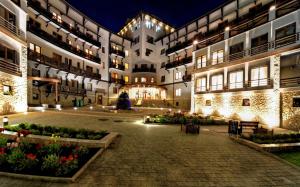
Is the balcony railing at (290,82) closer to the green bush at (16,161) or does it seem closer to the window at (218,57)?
the window at (218,57)

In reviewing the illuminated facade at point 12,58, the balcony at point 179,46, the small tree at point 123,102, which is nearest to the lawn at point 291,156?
the small tree at point 123,102

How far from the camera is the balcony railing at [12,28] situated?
674 inches

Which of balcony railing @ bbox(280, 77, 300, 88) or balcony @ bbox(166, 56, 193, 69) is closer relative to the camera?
balcony railing @ bbox(280, 77, 300, 88)

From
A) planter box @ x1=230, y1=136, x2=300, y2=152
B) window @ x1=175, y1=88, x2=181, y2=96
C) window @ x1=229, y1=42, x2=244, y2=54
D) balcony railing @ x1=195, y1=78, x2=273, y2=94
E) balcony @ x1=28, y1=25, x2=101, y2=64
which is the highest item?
balcony @ x1=28, y1=25, x2=101, y2=64

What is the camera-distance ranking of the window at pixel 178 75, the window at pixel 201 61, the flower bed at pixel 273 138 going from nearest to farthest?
1. the flower bed at pixel 273 138
2. the window at pixel 201 61
3. the window at pixel 178 75

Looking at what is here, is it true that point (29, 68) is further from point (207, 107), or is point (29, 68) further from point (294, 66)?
point (294, 66)

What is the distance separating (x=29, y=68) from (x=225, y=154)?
Answer: 28395mm

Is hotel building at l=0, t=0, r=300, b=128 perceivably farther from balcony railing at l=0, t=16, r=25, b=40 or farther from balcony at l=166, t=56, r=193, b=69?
balcony at l=166, t=56, r=193, b=69

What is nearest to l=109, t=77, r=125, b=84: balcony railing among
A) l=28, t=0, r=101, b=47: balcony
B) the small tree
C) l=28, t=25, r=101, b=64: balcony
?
l=28, t=25, r=101, b=64: balcony

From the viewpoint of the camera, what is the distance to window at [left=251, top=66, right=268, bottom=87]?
761 inches

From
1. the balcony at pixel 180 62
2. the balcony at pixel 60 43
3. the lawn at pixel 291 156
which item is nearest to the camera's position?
the lawn at pixel 291 156

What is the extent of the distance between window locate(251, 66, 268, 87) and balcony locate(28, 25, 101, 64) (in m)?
31.2

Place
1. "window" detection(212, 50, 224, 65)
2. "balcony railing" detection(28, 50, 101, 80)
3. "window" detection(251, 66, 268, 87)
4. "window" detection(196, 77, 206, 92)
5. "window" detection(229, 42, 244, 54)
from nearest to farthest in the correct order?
1. "window" detection(251, 66, 268, 87)
2. "window" detection(229, 42, 244, 54)
3. "balcony railing" detection(28, 50, 101, 80)
4. "window" detection(212, 50, 224, 65)
5. "window" detection(196, 77, 206, 92)

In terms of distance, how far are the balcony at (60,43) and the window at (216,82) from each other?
26820 millimetres
